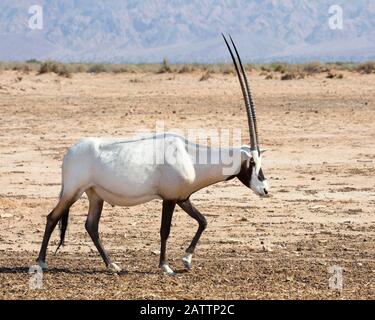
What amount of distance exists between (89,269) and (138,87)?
2544 centimetres

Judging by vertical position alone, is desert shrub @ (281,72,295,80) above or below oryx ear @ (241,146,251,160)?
below

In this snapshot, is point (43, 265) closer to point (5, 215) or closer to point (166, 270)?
point (166, 270)

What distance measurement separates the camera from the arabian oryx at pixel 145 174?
11266 mm

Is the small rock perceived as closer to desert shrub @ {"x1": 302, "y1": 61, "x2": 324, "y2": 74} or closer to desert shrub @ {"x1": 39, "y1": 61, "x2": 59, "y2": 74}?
desert shrub @ {"x1": 39, "y1": 61, "x2": 59, "y2": 74}

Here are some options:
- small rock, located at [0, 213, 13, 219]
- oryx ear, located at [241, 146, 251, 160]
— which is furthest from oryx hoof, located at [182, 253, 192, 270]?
small rock, located at [0, 213, 13, 219]

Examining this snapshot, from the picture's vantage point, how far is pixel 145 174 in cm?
1127

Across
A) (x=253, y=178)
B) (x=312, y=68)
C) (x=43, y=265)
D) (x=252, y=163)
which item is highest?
(x=252, y=163)

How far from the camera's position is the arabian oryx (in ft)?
37.0

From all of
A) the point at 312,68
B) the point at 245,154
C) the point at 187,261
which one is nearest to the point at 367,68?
the point at 312,68

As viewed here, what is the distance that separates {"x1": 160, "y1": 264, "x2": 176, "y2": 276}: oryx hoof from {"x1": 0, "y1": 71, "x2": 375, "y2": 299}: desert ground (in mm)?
82

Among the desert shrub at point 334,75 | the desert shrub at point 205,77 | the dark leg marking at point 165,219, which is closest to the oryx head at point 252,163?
the dark leg marking at point 165,219

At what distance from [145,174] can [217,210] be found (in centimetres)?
461

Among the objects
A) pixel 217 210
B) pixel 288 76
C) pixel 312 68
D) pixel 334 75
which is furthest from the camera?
pixel 312 68

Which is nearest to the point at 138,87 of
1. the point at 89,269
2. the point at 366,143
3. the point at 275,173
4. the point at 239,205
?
the point at 366,143
